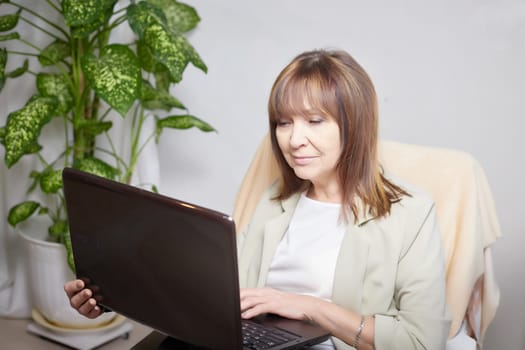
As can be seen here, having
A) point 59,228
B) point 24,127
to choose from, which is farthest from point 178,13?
point 59,228

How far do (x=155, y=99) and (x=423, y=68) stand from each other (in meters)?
0.85

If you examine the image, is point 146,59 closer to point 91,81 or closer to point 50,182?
point 91,81

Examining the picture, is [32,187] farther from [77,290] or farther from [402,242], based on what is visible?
[402,242]

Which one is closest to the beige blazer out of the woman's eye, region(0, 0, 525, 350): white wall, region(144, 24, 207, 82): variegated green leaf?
the woman's eye

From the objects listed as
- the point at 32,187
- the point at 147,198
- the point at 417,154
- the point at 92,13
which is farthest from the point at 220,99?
the point at 147,198

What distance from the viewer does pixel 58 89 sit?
6.25ft

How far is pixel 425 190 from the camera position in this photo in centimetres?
140

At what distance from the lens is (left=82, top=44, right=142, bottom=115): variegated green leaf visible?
162 cm

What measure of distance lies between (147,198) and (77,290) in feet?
1.15

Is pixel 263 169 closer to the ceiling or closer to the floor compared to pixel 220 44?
closer to the floor

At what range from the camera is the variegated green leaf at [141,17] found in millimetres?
1712

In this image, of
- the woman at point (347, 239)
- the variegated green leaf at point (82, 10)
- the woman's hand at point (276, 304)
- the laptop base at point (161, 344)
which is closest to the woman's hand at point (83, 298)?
the woman at point (347, 239)

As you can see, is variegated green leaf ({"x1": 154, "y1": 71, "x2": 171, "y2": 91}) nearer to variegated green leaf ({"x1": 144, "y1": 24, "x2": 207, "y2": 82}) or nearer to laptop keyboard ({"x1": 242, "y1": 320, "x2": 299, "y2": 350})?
variegated green leaf ({"x1": 144, "y1": 24, "x2": 207, "y2": 82})

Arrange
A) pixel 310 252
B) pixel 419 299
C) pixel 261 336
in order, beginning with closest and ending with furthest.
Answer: pixel 261 336 → pixel 419 299 → pixel 310 252
